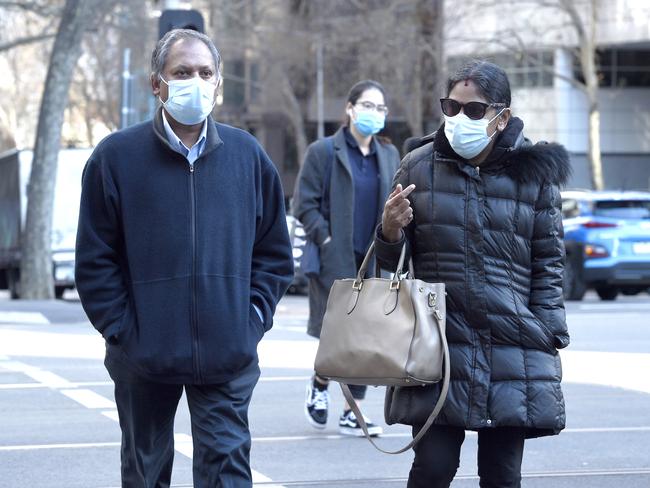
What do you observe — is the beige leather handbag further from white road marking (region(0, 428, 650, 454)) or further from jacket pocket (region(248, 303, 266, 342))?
white road marking (region(0, 428, 650, 454))

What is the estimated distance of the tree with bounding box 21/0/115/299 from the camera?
72.2ft

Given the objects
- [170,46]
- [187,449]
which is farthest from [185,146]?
[187,449]

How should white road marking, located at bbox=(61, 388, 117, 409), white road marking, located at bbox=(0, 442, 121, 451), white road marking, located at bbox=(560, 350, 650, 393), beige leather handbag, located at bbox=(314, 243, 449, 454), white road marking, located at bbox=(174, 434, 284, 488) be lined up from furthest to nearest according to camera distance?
white road marking, located at bbox=(560, 350, 650, 393), white road marking, located at bbox=(61, 388, 117, 409), white road marking, located at bbox=(0, 442, 121, 451), white road marking, located at bbox=(174, 434, 284, 488), beige leather handbag, located at bbox=(314, 243, 449, 454)

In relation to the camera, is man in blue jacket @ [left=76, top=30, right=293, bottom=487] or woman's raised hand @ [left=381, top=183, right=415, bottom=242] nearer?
man in blue jacket @ [left=76, top=30, right=293, bottom=487]

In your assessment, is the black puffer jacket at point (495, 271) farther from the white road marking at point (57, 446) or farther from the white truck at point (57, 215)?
the white truck at point (57, 215)

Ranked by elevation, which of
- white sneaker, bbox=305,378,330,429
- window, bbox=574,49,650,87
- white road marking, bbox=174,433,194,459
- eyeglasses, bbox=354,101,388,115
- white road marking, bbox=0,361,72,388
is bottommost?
white road marking, bbox=0,361,72,388

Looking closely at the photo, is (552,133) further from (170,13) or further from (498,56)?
(170,13)

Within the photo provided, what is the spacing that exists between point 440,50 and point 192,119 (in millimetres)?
36625

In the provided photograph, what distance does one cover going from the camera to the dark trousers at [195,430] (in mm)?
4531

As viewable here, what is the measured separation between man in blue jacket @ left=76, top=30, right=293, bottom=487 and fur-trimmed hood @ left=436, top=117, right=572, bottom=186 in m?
0.66

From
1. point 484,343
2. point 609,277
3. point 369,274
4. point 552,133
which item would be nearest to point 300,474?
point 369,274

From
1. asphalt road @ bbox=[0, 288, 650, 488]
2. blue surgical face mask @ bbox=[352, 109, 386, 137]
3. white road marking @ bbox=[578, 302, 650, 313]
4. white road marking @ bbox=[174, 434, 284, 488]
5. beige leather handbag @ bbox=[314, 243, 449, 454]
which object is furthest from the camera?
white road marking @ bbox=[578, 302, 650, 313]

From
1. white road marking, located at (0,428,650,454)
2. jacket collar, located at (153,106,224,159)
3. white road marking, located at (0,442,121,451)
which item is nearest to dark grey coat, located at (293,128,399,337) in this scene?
white road marking, located at (0,428,650,454)

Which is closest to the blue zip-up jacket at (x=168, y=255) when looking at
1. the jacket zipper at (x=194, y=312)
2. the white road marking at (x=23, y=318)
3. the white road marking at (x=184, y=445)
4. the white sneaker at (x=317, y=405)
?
the jacket zipper at (x=194, y=312)
